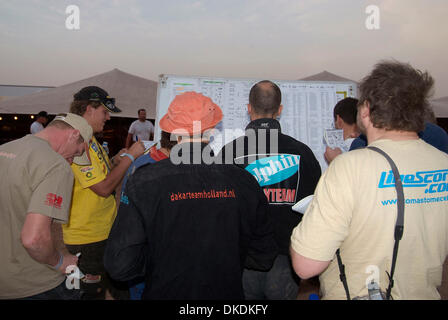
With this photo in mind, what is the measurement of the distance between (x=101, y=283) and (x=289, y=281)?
1.60 meters

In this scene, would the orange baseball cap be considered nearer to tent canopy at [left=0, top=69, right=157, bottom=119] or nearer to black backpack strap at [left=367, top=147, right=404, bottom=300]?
black backpack strap at [left=367, top=147, right=404, bottom=300]

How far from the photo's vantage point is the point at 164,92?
3309 millimetres

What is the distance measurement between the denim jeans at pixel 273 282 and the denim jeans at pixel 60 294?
109 cm

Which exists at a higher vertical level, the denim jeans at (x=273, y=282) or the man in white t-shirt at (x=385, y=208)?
the man in white t-shirt at (x=385, y=208)

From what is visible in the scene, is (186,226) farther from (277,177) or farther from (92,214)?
(92,214)

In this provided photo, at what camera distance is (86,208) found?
2.42 m

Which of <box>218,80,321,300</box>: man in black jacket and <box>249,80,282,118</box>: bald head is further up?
<box>249,80,282,118</box>: bald head

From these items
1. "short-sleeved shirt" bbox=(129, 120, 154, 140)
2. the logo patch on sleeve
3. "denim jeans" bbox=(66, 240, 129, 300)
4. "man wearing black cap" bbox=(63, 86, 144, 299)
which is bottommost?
"denim jeans" bbox=(66, 240, 129, 300)

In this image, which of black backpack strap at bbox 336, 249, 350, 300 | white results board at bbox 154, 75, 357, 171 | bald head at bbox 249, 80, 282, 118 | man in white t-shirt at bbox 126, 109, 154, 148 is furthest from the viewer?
man in white t-shirt at bbox 126, 109, 154, 148

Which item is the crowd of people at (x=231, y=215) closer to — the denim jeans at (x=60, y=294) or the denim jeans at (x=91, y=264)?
the denim jeans at (x=60, y=294)

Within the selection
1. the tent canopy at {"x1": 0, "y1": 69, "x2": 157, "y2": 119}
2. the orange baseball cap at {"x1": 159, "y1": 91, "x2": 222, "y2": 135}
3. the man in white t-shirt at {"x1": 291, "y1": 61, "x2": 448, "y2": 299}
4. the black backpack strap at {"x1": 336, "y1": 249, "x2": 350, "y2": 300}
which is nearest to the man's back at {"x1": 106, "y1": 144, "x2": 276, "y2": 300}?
the orange baseball cap at {"x1": 159, "y1": 91, "x2": 222, "y2": 135}

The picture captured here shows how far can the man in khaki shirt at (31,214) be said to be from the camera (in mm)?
1522

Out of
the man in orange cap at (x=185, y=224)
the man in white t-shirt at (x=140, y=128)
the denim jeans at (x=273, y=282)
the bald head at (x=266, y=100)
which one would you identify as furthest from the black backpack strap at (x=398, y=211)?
the man in white t-shirt at (x=140, y=128)

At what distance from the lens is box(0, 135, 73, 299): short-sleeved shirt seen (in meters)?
1.55
